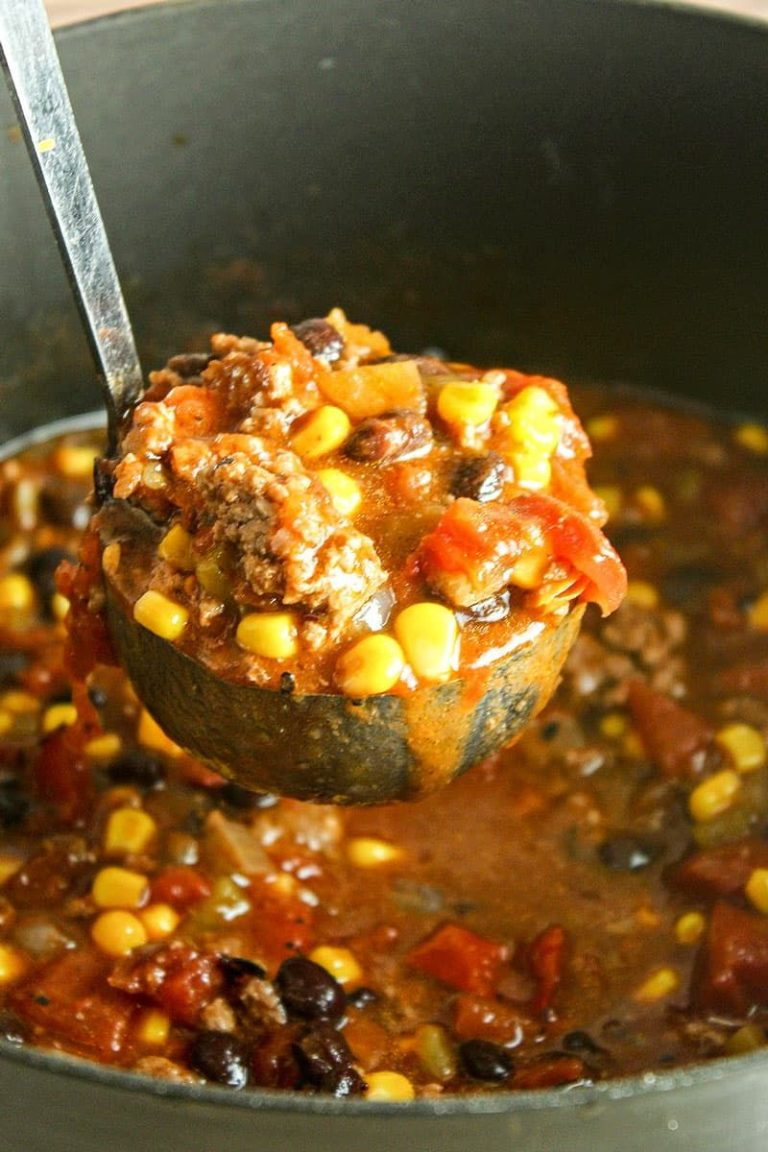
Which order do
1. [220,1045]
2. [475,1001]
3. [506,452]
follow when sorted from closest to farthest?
[506,452]
[220,1045]
[475,1001]

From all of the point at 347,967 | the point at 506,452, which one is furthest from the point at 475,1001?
the point at 506,452

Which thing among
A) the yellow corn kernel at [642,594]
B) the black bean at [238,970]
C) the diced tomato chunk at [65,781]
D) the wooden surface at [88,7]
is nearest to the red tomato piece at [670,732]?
the yellow corn kernel at [642,594]

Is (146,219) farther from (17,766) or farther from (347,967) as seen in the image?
(347,967)

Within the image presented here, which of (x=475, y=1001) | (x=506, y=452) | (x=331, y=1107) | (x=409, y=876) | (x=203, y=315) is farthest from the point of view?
(x=203, y=315)

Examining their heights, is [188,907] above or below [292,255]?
below

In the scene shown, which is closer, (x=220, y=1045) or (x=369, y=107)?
(x=220, y=1045)

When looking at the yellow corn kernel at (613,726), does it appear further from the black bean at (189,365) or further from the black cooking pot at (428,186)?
the black bean at (189,365)

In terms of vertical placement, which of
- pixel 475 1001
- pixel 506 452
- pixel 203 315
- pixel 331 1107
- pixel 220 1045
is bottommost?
pixel 475 1001
